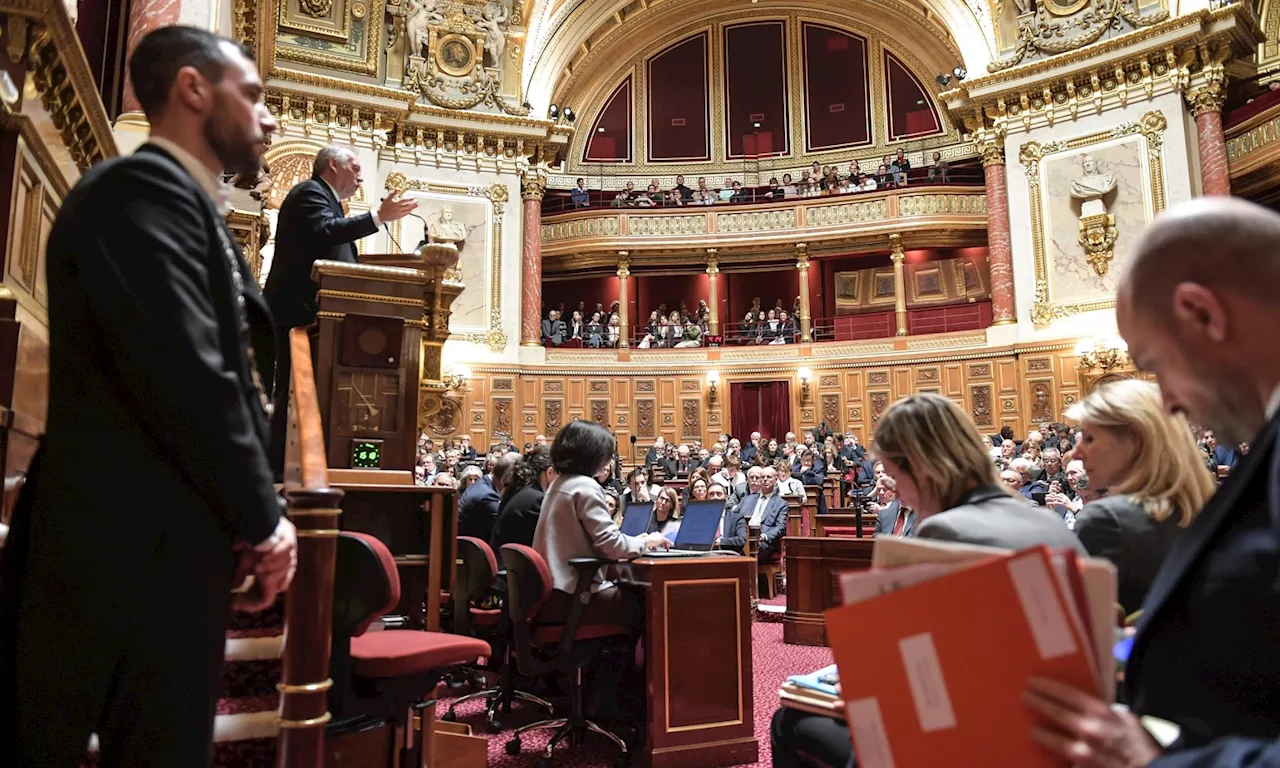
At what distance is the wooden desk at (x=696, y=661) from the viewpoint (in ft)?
11.7

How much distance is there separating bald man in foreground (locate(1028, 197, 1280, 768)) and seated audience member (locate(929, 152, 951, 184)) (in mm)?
16746

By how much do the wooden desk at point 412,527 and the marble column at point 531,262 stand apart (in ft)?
42.2

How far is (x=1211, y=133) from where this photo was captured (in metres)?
13.4

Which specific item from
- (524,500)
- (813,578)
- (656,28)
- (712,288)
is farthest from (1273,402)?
(656,28)

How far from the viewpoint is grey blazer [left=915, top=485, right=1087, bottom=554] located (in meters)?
1.68

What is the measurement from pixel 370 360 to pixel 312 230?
547mm

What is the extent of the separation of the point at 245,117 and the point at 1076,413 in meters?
2.09

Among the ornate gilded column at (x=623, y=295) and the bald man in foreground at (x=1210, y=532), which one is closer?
the bald man in foreground at (x=1210, y=532)

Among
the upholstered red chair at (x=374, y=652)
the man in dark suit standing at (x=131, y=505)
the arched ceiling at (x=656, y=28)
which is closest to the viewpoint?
the man in dark suit standing at (x=131, y=505)

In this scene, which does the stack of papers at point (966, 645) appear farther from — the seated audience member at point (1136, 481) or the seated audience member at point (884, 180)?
the seated audience member at point (884, 180)

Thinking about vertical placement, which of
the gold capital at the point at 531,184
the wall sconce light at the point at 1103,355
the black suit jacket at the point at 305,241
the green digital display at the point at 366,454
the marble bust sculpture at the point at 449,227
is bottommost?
the green digital display at the point at 366,454

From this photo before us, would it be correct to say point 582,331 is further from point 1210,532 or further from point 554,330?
point 1210,532

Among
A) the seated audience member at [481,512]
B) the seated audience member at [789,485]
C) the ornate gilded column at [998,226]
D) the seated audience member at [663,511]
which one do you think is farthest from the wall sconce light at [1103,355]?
the seated audience member at [481,512]

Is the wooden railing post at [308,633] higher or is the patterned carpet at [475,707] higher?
the wooden railing post at [308,633]
